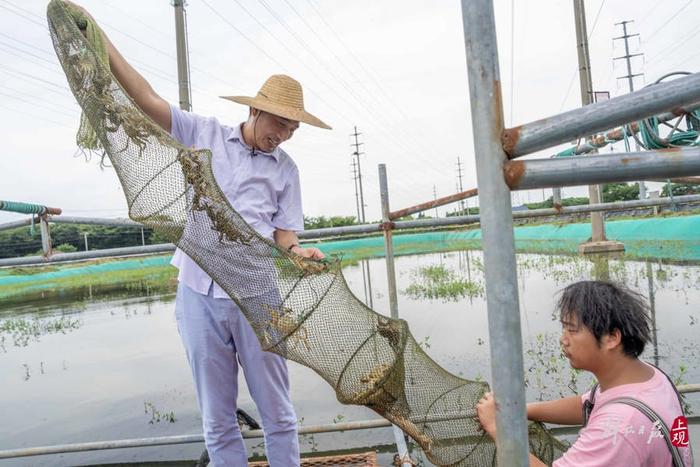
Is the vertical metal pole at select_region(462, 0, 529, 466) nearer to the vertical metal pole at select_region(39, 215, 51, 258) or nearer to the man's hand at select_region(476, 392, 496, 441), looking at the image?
the man's hand at select_region(476, 392, 496, 441)

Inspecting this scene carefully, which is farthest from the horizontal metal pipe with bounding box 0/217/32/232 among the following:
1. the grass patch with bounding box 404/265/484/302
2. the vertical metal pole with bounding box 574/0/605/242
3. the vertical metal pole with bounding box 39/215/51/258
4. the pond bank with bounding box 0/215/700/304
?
the vertical metal pole with bounding box 574/0/605/242

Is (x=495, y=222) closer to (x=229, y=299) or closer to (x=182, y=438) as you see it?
(x=229, y=299)

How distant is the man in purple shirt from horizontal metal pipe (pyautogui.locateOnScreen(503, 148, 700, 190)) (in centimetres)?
98

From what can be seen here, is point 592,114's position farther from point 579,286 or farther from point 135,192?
point 135,192

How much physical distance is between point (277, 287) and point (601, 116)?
3.31 ft

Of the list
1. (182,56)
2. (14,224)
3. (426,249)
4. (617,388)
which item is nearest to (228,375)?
(617,388)

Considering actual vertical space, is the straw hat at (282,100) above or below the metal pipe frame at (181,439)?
above

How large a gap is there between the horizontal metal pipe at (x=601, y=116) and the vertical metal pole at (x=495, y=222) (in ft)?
0.13

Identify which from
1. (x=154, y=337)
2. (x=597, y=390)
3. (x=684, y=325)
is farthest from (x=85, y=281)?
(x=597, y=390)

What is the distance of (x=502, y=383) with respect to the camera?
0.93 m

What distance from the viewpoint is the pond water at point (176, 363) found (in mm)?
3885

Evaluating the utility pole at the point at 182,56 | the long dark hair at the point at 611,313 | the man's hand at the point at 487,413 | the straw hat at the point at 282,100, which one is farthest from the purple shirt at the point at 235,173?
the utility pole at the point at 182,56

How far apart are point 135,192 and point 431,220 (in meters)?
1.63

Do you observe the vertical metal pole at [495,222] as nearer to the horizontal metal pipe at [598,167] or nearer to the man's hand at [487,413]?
the horizontal metal pipe at [598,167]
